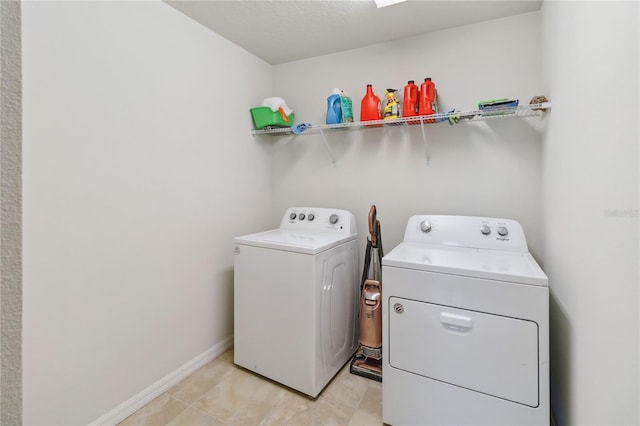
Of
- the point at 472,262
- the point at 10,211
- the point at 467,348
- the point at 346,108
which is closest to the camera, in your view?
the point at 10,211

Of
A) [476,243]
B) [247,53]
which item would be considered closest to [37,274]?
[247,53]

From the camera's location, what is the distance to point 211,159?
209cm

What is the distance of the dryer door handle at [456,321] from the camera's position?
51.5 inches

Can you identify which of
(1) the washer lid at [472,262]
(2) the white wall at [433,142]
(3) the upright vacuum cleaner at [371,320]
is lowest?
(3) the upright vacuum cleaner at [371,320]

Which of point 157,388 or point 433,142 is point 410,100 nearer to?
point 433,142

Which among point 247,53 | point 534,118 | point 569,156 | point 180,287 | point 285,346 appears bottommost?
point 285,346

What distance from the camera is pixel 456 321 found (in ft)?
4.35

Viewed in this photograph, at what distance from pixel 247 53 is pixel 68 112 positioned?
4.82 ft

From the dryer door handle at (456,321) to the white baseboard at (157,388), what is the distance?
1.62 metres

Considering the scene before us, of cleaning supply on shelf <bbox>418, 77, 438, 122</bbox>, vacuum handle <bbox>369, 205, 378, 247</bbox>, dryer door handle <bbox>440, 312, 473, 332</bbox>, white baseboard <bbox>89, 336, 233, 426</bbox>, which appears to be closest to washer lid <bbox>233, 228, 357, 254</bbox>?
vacuum handle <bbox>369, 205, 378, 247</bbox>

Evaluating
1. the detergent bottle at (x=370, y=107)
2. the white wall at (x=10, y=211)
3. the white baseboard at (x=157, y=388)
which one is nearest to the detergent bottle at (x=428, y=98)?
the detergent bottle at (x=370, y=107)

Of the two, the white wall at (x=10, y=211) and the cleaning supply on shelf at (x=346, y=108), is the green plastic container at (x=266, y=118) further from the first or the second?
the white wall at (x=10, y=211)

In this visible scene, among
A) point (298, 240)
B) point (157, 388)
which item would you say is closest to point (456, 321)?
point (298, 240)

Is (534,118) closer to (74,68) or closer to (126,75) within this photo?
(126,75)
